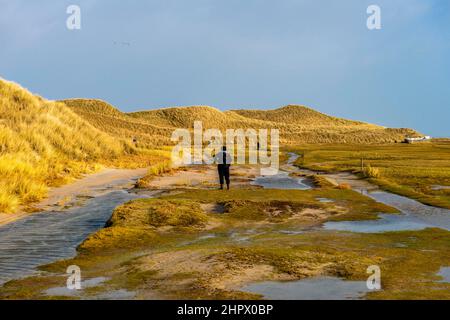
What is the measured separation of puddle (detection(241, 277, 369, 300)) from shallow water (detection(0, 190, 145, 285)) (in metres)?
5.53

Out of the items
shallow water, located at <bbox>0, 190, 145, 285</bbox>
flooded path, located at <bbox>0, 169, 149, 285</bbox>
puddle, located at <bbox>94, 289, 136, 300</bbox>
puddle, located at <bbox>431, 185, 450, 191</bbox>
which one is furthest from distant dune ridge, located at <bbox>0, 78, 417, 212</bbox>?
puddle, located at <bbox>431, 185, 450, 191</bbox>

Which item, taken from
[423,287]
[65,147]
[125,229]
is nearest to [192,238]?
[125,229]

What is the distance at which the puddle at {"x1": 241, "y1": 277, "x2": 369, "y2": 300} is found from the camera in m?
9.64

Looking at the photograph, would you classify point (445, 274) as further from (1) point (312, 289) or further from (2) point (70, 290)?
(2) point (70, 290)

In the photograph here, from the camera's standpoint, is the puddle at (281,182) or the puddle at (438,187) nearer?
the puddle at (438,187)

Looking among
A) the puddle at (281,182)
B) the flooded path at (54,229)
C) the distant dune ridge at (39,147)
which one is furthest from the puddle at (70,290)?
the puddle at (281,182)

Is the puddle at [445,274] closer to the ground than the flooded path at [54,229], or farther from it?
closer to the ground

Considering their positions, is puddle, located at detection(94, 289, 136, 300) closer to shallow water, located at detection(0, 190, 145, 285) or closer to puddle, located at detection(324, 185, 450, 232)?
shallow water, located at detection(0, 190, 145, 285)

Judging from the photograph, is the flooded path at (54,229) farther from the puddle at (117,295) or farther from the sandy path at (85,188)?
the puddle at (117,295)

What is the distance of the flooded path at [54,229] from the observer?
13.5 metres

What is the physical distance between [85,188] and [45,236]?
13522 millimetres

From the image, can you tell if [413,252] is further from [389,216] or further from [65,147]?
[65,147]

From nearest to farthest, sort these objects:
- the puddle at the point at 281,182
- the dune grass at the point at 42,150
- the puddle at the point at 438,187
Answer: the dune grass at the point at 42,150 → the puddle at the point at 438,187 → the puddle at the point at 281,182

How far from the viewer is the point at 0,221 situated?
19391 millimetres
